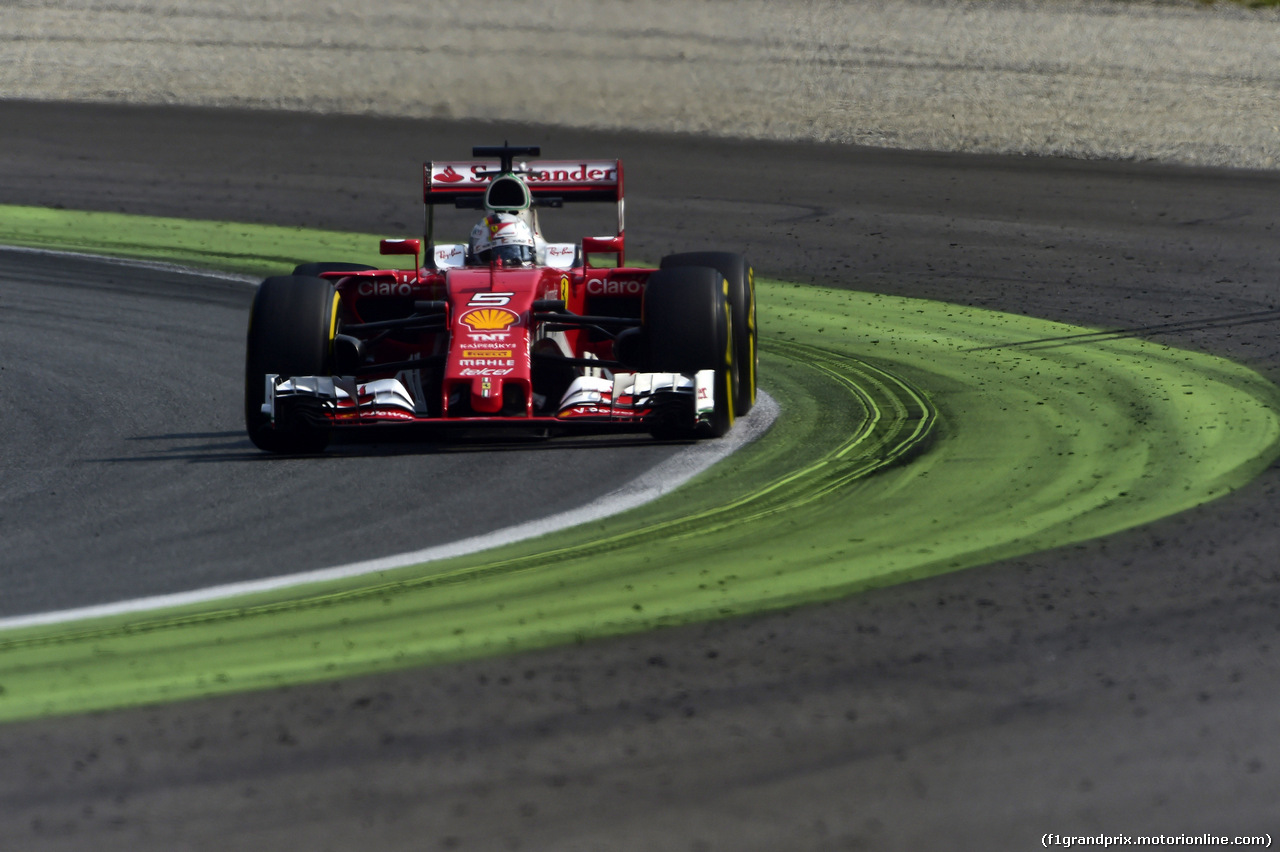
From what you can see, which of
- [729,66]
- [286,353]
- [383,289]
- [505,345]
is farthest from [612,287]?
[729,66]

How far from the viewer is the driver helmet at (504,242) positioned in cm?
955

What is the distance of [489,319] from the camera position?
8.70 m

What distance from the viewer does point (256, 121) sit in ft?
72.6

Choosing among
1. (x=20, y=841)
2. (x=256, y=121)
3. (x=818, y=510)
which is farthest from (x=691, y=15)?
(x=20, y=841)

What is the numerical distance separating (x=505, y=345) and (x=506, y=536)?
180 cm

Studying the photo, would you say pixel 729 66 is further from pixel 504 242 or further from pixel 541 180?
pixel 504 242

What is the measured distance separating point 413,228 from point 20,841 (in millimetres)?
12894

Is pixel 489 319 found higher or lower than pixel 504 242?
lower

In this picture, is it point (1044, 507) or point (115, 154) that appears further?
point (115, 154)

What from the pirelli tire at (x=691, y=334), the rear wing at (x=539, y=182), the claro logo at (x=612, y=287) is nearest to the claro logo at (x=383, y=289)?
the rear wing at (x=539, y=182)

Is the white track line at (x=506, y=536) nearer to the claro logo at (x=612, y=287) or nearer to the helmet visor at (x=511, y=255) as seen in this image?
the claro logo at (x=612, y=287)

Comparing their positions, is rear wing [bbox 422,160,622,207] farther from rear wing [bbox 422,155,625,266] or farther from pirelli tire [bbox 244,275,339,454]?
pirelli tire [bbox 244,275,339,454]

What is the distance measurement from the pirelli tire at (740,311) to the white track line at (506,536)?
0.46 feet

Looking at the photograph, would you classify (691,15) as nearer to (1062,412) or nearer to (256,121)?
(256,121)
